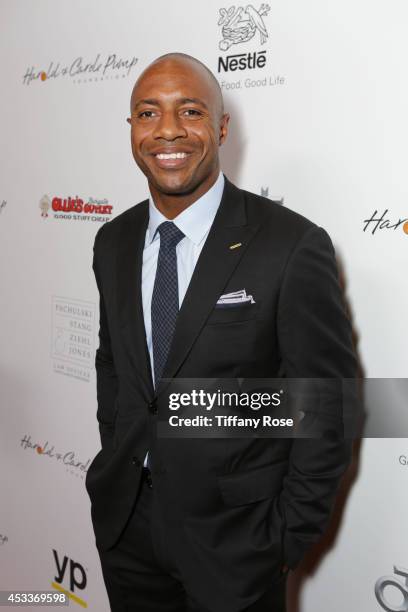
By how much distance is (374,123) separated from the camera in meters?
1.68

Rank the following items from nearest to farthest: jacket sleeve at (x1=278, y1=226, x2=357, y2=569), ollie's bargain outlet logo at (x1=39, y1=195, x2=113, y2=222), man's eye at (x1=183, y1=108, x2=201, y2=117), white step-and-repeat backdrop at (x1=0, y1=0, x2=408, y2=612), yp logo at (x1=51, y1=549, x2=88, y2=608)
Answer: jacket sleeve at (x1=278, y1=226, x2=357, y2=569)
man's eye at (x1=183, y1=108, x2=201, y2=117)
white step-and-repeat backdrop at (x1=0, y1=0, x2=408, y2=612)
ollie's bargain outlet logo at (x1=39, y1=195, x2=113, y2=222)
yp logo at (x1=51, y1=549, x2=88, y2=608)

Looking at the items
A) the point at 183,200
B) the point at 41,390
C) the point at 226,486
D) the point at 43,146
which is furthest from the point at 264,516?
the point at 43,146

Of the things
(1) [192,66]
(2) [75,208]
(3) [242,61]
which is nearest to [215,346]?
(1) [192,66]

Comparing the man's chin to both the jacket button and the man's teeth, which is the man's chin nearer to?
the man's teeth

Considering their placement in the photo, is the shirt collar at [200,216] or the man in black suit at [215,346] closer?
the man in black suit at [215,346]

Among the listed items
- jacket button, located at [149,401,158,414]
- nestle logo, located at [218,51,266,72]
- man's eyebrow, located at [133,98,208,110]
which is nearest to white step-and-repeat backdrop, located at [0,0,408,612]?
nestle logo, located at [218,51,266,72]

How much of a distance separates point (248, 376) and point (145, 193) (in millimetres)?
949

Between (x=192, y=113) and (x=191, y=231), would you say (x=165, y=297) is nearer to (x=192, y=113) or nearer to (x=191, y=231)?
(x=191, y=231)

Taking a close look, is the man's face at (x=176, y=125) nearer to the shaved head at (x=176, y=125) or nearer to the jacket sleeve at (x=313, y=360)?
the shaved head at (x=176, y=125)

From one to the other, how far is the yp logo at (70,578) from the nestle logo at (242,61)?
1.89 meters

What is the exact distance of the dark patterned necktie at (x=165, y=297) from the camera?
1549mm

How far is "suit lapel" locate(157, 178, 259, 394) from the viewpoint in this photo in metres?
1.48

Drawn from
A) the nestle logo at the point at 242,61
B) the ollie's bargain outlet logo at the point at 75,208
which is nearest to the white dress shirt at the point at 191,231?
the nestle logo at the point at 242,61

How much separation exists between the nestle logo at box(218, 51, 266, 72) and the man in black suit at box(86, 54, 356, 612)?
0.38 metres
